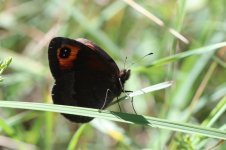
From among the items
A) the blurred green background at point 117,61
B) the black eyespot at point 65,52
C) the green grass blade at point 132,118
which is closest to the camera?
the green grass blade at point 132,118

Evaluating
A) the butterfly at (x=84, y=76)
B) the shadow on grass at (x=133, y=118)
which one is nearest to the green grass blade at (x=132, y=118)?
the shadow on grass at (x=133, y=118)

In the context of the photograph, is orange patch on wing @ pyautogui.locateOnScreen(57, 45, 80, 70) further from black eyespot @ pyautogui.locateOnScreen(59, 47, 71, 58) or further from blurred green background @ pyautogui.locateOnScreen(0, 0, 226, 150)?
blurred green background @ pyautogui.locateOnScreen(0, 0, 226, 150)

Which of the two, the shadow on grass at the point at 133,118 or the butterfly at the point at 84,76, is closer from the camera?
the shadow on grass at the point at 133,118

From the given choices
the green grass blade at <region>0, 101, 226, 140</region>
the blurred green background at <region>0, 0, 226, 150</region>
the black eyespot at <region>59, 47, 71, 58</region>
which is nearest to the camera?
the green grass blade at <region>0, 101, 226, 140</region>

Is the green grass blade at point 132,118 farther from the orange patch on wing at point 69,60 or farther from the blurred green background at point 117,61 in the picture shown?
the blurred green background at point 117,61

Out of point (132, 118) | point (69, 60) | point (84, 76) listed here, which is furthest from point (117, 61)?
point (132, 118)

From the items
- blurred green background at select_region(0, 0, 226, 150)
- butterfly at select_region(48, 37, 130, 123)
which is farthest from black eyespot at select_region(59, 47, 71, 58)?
blurred green background at select_region(0, 0, 226, 150)
